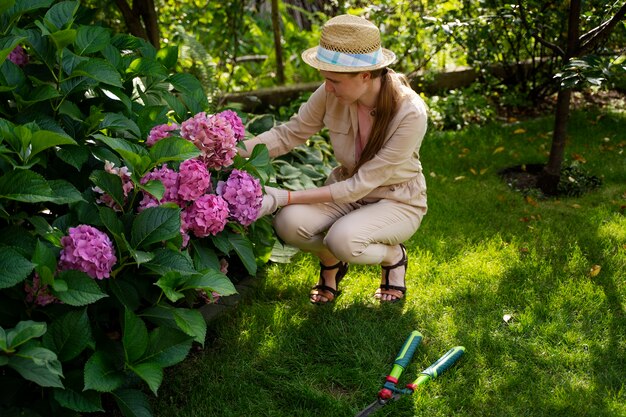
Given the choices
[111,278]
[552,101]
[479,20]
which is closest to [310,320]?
[111,278]

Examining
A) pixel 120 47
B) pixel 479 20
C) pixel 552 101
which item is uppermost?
pixel 120 47

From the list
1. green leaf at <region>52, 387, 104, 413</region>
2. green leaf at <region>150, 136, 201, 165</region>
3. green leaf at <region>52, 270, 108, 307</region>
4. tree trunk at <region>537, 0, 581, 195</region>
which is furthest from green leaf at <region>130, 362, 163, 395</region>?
tree trunk at <region>537, 0, 581, 195</region>

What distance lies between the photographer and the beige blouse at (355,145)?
10.8ft

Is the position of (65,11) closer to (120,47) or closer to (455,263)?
(120,47)

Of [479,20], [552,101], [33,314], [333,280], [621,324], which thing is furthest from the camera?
[552,101]

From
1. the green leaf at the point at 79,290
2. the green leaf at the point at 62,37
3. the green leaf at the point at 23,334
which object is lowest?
the green leaf at the point at 79,290

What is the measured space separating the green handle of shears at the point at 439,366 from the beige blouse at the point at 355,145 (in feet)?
2.39

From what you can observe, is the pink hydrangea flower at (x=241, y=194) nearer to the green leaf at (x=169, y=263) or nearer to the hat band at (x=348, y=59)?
the green leaf at (x=169, y=263)

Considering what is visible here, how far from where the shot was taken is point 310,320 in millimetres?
3422

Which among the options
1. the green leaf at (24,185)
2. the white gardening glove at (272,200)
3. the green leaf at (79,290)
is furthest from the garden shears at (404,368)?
the green leaf at (24,185)

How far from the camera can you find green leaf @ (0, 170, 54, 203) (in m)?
2.21

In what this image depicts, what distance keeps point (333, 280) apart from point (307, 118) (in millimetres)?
746

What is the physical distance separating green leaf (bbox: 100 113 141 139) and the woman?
26.5 inches

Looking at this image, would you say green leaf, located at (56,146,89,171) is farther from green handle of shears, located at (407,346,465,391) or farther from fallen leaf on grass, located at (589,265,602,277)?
fallen leaf on grass, located at (589,265,602,277)
